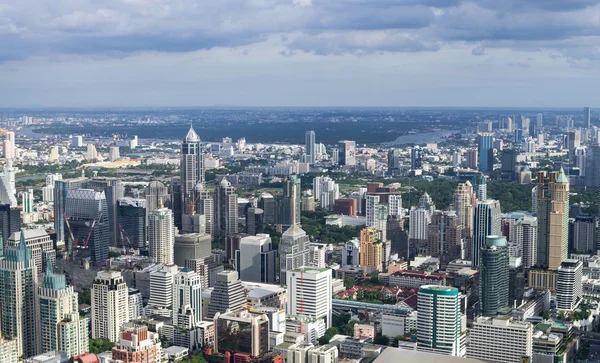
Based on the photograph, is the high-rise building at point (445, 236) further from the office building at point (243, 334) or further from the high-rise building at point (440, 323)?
the office building at point (243, 334)

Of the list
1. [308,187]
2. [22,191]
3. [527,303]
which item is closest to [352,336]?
[527,303]

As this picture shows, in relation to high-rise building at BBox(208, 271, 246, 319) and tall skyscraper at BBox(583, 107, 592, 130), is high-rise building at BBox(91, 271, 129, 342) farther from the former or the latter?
tall skyscraper at BBox(583, 107, 592, 130)

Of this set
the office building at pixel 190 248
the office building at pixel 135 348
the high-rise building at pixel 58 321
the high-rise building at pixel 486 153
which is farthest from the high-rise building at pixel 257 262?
the high-rise building at pixel 486 153

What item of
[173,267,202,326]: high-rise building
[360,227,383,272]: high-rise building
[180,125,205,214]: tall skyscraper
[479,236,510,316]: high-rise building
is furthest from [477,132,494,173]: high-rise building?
[173,267,202,326]: high-rise building

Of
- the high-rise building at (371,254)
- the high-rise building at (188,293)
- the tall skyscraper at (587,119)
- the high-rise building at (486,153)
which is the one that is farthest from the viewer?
the tall skyscraper at (587,119)

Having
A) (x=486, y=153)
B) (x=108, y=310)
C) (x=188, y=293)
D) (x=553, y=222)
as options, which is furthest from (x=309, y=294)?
(x=486, y=153)

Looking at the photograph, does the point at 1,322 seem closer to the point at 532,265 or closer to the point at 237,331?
the point at 237,331
